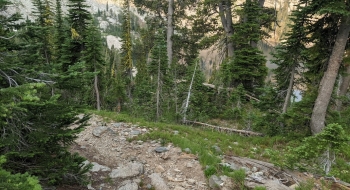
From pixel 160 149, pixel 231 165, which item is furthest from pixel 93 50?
pixel 231 165

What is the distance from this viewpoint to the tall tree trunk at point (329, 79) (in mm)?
8289

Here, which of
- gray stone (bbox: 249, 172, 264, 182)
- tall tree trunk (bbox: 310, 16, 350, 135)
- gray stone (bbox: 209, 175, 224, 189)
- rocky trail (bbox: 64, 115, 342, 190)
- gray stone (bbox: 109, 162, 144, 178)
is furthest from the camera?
tall tree trunk (bbox: 310, 16, 350, 135)

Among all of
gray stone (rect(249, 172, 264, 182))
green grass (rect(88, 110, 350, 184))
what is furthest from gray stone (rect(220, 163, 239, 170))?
gray stone (rect(249, 172, 264, 182))

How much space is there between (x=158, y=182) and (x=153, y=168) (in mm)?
860

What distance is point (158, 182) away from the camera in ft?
20.1

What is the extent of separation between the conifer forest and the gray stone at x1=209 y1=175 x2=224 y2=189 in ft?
5.04

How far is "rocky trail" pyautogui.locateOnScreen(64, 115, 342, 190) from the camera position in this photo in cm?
581

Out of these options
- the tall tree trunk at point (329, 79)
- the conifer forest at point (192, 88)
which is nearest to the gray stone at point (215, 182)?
the conifer forest at point (192, 88)

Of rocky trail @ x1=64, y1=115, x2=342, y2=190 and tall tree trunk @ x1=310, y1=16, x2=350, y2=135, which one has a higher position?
tall tree trunk @ x1=310, y1=16, x2=350, y2=135

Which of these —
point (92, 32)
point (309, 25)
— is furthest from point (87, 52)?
point (309, 25)

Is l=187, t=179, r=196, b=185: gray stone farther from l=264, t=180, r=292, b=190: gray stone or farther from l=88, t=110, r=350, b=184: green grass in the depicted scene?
l=264, t=180, r=292, b=190: gray stone

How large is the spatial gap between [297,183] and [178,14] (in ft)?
64.8

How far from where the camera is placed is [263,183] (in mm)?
5391

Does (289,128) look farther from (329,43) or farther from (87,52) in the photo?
(87,52)
